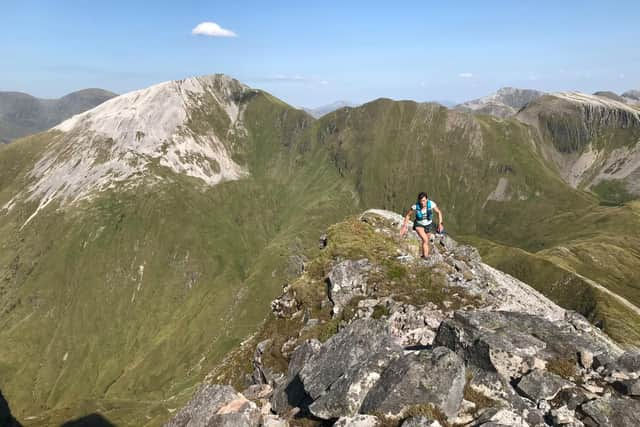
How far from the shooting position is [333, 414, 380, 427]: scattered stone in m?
15.4

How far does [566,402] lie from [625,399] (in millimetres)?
2374

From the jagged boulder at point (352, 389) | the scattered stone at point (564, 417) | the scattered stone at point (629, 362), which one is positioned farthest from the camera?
the scattered stone at point (629, 362)

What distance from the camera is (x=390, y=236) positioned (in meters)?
53.7

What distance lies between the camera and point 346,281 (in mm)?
40938

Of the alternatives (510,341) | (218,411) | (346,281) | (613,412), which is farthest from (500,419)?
(346,281)

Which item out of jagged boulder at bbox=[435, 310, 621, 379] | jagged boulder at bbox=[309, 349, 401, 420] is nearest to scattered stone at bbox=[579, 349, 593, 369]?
jagged boulder at bbox=[435, 310, 621, 379]

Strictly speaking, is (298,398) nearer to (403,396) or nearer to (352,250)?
(403,396)

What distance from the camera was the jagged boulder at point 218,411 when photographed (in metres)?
19.2

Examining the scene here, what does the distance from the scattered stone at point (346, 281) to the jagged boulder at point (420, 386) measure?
2146cm

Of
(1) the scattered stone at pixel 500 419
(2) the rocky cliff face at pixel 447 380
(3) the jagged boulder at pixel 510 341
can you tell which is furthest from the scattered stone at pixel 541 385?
(1) the scattered stone at pixel 500 419

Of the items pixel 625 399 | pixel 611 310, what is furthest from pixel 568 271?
pixel 625 399

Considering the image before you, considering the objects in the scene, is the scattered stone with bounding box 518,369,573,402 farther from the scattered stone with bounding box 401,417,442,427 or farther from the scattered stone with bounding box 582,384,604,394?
the scattered stone with bounding box 401,417,442,427

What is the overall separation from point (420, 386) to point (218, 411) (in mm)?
10844

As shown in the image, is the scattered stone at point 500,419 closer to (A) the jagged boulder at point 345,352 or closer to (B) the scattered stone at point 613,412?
(B) the scattered stone at point 613,412
